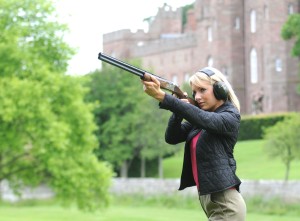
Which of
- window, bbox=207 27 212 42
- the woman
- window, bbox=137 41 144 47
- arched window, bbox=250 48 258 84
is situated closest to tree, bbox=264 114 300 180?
arched window, bbox=250 48 258 84

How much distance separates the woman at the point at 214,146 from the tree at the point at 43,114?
27.9 metres

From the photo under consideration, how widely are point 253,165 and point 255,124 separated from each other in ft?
38.2

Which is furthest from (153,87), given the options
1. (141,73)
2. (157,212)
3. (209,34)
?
(209,34)

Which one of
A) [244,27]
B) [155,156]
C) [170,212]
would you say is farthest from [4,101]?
[244,27]

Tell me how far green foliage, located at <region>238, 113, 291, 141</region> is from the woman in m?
64.4

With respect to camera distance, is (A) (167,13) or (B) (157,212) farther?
(A) (167,13)

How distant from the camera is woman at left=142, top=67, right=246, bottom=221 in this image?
7.09 meters

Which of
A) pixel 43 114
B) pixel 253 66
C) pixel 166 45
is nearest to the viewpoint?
pixel 43 114

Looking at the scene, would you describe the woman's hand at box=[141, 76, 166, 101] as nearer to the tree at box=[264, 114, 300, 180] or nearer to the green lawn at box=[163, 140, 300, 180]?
the tree at box=[264, 114, 300, 180]

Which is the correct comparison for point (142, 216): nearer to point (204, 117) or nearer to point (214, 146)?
point (214, 146)

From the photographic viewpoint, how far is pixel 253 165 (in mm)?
60438

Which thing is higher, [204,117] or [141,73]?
[141,73]

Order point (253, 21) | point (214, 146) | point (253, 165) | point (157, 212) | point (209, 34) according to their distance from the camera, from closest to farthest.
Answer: point (214, 146), point (157, 212), point (253, 165), point (253, 21), point (209, 34)

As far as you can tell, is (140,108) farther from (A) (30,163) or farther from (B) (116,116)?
(A) (30,163)
